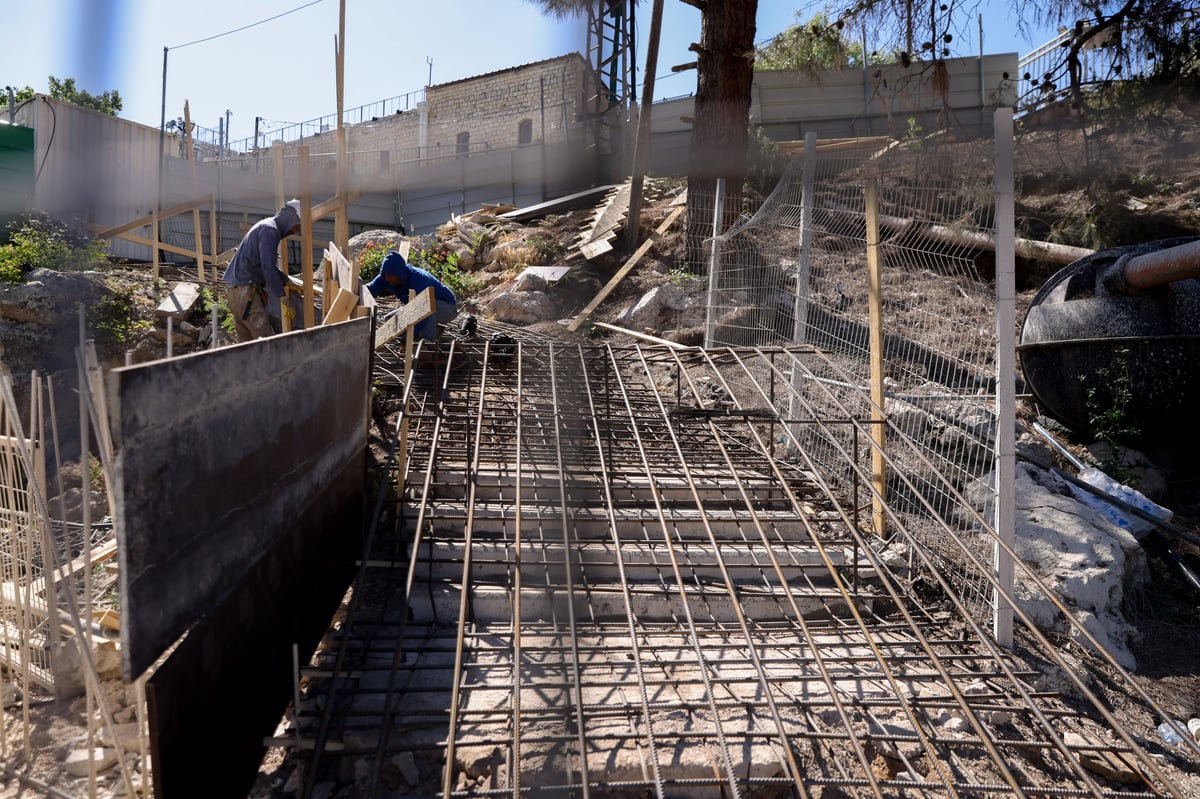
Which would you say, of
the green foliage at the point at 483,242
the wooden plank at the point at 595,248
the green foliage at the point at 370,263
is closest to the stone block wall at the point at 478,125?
the wooden plank at the point at 595,248

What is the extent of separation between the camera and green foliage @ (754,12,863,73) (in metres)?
A: 5.23

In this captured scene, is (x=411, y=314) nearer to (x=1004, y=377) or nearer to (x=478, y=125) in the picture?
(x=478, y=125)

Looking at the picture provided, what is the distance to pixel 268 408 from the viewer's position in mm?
2463

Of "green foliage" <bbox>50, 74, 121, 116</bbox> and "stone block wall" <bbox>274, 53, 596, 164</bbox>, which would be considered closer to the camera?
"green foliage" <bbox>50, 74, 121, 116</bbox>

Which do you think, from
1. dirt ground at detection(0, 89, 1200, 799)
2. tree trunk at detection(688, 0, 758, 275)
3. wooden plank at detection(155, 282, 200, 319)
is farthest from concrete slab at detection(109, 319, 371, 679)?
tree trunk at detection(688, 0, 758, 275)

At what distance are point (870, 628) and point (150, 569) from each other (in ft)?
8.73

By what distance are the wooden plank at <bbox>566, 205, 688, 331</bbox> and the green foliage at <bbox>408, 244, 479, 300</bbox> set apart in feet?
5.23

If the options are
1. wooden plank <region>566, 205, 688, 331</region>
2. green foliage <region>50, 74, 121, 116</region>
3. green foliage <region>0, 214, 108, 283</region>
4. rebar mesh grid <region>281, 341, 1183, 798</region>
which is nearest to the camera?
green foliage <region>50, 74, 121, 116</region>

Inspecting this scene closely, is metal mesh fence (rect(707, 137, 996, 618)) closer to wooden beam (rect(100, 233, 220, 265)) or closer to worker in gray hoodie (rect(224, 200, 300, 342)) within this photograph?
worker in gray hoodie (rect(224, 200, 300, 342))

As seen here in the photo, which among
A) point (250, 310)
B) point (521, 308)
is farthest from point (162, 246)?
point (250, 310)

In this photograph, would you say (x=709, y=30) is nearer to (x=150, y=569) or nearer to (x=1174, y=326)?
(x=1174, y=326)

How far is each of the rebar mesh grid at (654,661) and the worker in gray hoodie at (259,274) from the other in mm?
1348

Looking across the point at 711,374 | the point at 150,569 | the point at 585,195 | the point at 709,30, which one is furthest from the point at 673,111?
the point at 150,569

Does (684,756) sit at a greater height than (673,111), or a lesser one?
lesser
